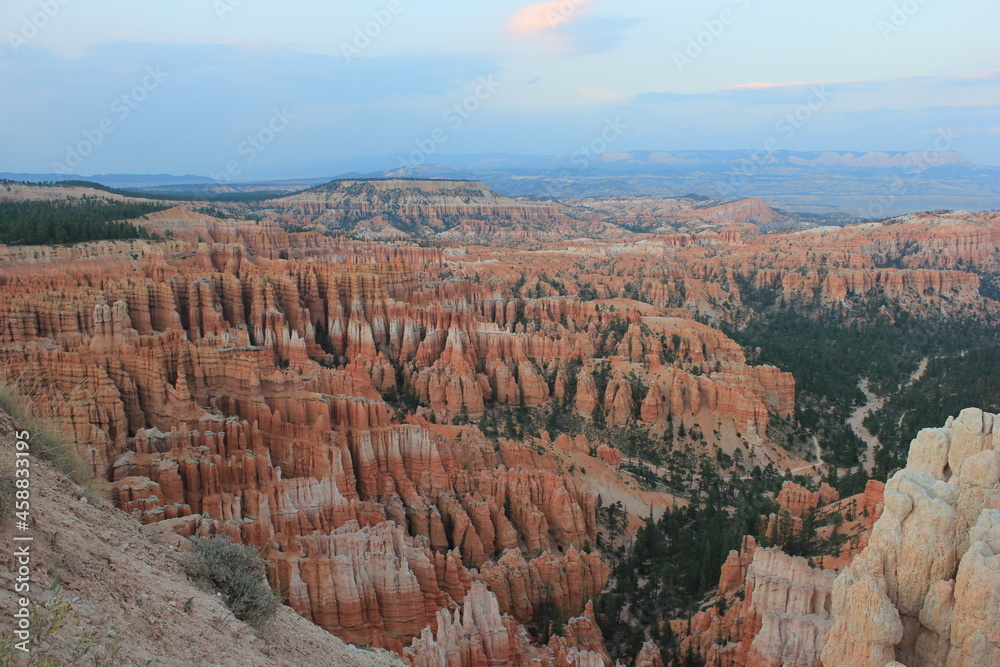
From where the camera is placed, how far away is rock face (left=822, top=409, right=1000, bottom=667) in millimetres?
9180

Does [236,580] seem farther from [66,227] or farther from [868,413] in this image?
[66,227]

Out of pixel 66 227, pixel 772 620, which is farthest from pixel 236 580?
pixel 66 227

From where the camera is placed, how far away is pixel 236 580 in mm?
8836

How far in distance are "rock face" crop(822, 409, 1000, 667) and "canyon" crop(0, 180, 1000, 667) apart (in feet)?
0.11

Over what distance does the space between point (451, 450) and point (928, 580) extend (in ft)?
57.6

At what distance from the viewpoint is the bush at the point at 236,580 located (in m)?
8.62

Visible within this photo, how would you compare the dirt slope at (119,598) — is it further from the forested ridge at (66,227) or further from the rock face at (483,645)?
the forested ridge at (66,227)

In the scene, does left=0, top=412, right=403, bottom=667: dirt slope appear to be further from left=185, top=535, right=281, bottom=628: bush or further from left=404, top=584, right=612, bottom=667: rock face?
left=404, top=584, right=612, bottom=667: rock face

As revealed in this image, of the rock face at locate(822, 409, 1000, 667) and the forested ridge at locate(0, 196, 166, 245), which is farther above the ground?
the forested ridge at locate(0, 196, 166, 245)

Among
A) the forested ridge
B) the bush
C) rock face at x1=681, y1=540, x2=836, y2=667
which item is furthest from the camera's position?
the forested ridge

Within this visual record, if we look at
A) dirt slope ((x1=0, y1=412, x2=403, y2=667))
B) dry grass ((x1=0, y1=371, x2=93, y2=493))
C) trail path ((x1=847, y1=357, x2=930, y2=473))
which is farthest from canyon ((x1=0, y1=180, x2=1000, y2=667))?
trail path ((x1=847, y1=357, x2=930, y2=473))

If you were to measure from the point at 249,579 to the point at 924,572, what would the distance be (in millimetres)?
9088

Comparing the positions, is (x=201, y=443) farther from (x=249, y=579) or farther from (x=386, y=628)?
(x=249, y=579)

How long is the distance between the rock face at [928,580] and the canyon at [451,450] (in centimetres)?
3
